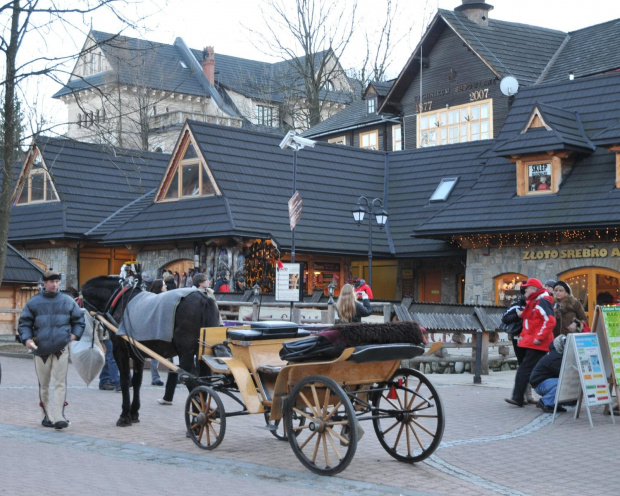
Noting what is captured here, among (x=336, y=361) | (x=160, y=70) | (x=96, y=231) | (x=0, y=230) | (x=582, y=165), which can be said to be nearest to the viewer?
(x=336, y=361)

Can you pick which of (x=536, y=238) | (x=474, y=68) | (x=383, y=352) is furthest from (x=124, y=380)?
(x=474, y=68)

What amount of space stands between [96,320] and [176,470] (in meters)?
3.69

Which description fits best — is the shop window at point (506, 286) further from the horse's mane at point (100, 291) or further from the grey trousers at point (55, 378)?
the grey trousers at point (55, 378)

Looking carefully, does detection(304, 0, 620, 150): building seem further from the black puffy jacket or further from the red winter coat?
the black puffy jacket

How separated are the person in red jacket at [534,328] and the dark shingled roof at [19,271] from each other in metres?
17.6

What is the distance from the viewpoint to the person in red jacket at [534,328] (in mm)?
12555

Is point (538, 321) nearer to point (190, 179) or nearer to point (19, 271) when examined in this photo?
point (190, 179)

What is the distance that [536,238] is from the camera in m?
23.9

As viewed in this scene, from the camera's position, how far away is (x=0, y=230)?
2216 cm

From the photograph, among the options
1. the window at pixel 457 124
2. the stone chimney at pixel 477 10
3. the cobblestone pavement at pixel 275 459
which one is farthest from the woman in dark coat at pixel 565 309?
the stone chimney at pixel 477 10

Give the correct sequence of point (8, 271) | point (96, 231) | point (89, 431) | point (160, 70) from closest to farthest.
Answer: point (89, 431)
point (8, 271)
point (96, 231)
point (160, 70)

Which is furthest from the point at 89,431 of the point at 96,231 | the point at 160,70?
the point at 160,70

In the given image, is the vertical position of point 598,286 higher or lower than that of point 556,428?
higher

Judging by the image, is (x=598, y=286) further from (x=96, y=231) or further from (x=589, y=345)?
(x=96, y=231)
